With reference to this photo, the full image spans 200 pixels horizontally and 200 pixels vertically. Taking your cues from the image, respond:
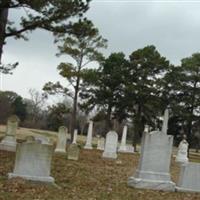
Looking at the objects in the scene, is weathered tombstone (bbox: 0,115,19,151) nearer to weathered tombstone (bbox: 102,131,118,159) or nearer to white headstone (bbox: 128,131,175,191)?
weathered tombstone (bbox: 102,131,118,159)

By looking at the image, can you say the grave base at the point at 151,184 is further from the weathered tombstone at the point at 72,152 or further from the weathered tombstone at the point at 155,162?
the weathered tombstone at the point at 72,152

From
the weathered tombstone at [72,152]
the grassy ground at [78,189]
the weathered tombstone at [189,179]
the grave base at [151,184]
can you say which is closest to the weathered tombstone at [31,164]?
the grassy ground at [78,189]

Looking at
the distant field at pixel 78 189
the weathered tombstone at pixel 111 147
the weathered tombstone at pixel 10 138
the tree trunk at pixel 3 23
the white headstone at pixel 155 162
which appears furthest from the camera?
the weathered tombstone at pixel 111 147

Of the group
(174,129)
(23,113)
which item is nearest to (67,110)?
(174,129)

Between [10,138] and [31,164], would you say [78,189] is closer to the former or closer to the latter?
[31,164]

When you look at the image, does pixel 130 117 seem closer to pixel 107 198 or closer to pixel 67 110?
pixel 67 110

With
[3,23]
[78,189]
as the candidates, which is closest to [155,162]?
[78,189]

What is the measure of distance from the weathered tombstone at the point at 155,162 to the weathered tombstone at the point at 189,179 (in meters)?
0.28

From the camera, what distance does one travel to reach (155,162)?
1394 cm

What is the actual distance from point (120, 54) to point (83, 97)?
6.59 m

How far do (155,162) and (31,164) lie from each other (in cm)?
367

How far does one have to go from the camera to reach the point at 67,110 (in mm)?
44688

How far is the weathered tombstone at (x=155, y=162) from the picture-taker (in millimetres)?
13695

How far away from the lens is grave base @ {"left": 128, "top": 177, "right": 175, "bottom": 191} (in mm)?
13508
